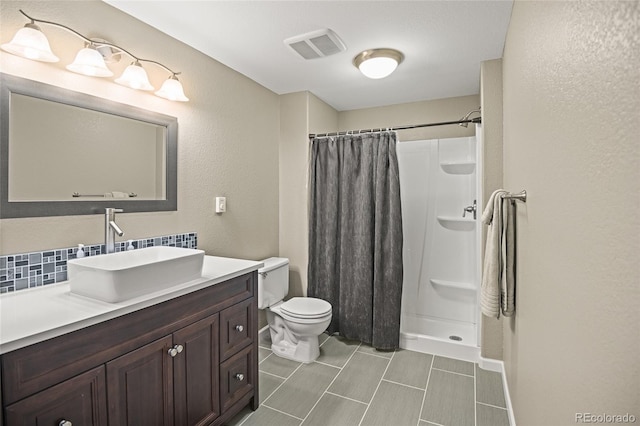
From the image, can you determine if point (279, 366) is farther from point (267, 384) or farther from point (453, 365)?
point (453, 365)

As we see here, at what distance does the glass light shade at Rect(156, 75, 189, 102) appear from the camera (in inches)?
78.0

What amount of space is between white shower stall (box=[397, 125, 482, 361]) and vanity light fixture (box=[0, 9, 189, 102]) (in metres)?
2.09

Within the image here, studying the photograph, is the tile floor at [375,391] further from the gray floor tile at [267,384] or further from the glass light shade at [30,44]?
the glass light shade at [30,44]

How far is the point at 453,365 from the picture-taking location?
2.52m

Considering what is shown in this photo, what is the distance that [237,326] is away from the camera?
1836mm

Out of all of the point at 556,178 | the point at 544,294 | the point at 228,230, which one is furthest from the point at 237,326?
the point at 556,178

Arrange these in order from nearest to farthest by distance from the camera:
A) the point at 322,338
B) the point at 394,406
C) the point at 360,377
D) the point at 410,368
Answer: the point at 394,406 < the point at 360,377 < the point at 410,368 < the point at 322,338

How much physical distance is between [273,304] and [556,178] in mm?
2299

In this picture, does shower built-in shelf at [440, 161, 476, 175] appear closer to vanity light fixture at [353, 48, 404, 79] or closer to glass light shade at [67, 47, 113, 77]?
vanity light fixture at [353, 48, 404, 79]

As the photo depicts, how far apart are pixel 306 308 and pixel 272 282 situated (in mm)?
374

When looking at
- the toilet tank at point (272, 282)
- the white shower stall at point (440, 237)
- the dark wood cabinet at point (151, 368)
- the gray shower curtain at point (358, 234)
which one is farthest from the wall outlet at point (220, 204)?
the white shower stall at point (440, 237)

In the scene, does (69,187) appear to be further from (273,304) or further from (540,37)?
(540,37)

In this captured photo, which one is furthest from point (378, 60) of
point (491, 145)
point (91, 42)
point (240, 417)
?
point (240, 417)

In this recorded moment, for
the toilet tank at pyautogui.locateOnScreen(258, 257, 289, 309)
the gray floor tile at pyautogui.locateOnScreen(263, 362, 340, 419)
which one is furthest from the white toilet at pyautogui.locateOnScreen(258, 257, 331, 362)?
the gray floor tile at pyautogui.locateOnScreen(263, 362, 340, 419)
